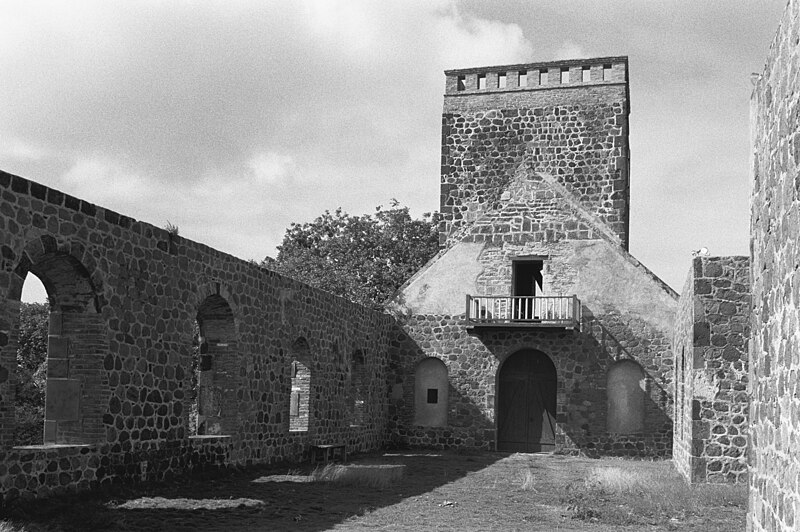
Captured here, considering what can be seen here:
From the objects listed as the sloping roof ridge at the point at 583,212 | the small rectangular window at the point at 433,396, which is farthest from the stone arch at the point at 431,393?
the sloping roof ridge at the point at 583,212

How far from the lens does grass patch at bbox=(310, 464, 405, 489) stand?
551 inches

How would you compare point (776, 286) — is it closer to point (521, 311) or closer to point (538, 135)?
point (521, 311)

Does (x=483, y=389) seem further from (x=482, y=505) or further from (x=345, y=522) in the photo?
(x=345, y=522)

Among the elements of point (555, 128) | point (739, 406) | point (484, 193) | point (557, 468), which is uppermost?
point (555, 128)

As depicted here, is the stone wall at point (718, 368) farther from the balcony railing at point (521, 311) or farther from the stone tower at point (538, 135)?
the stone tower at point (538, 135)

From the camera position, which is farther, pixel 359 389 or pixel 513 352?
pixel 513 352

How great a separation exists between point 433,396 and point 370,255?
37.1 feet

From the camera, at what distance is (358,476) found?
14312mm

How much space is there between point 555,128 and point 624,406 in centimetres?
779

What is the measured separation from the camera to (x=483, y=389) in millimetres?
23281

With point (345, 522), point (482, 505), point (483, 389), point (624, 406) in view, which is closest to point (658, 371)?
point (624, 406)

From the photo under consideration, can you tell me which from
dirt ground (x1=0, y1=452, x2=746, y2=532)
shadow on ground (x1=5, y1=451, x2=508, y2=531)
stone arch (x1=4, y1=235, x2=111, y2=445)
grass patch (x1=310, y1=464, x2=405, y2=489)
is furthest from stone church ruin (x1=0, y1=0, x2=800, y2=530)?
grass patch (x1=310, y1=464, x2=405, y2=489)

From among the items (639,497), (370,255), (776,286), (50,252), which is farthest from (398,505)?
(370,255)

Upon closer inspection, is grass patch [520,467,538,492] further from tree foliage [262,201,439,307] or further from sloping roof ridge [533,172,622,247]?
tree foliage [262,201,439,307]
